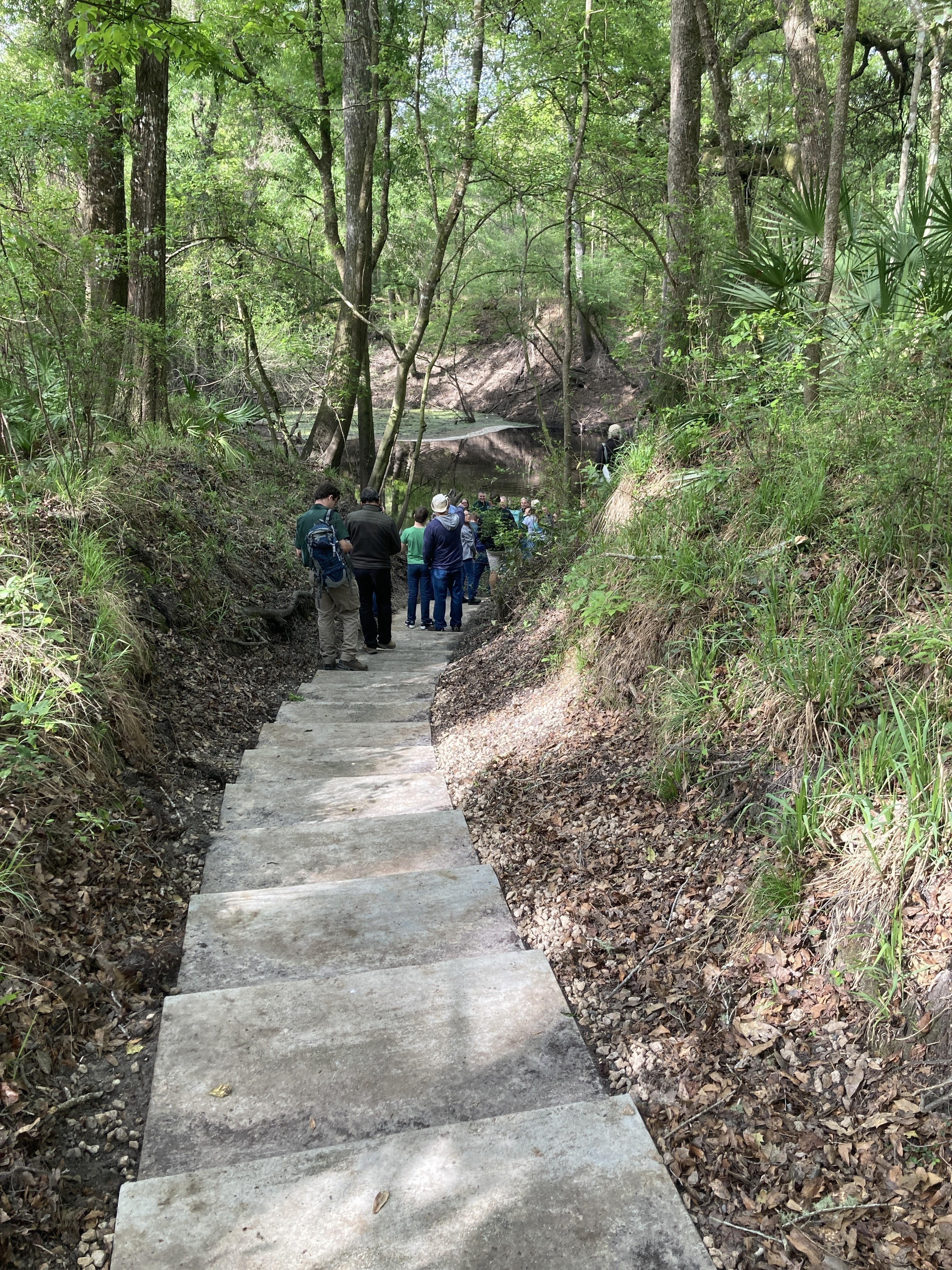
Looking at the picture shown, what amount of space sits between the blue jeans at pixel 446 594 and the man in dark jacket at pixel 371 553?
1207 millimetres

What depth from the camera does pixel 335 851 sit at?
4.05 meters

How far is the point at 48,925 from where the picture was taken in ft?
10.0

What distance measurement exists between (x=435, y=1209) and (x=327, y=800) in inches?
114

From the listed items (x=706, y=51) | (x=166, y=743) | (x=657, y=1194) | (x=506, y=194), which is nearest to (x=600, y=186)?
(x=506, y=194)

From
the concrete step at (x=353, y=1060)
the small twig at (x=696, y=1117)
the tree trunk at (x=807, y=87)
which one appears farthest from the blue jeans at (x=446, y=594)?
the small twig at (x=696, y=1117)

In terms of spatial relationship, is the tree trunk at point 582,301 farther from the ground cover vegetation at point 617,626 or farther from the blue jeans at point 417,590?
the blue jeans at point 417,590

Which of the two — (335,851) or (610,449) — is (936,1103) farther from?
(610,449)

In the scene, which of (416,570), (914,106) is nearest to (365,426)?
(416,570)

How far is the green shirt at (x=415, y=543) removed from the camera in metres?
10.5

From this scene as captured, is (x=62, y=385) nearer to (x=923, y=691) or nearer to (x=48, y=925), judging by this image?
(x=48, y=925)

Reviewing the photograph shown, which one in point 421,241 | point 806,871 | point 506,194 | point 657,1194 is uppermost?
point 421,241

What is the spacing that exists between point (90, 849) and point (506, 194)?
12.4 meters

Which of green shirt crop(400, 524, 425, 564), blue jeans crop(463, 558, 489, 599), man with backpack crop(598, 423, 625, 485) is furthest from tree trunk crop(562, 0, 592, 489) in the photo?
blue jeans crop(463, 558, 489, 599)

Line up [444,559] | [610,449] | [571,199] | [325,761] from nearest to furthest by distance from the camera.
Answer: [325,761] → [571,199] → [444,559] → [610,449]
